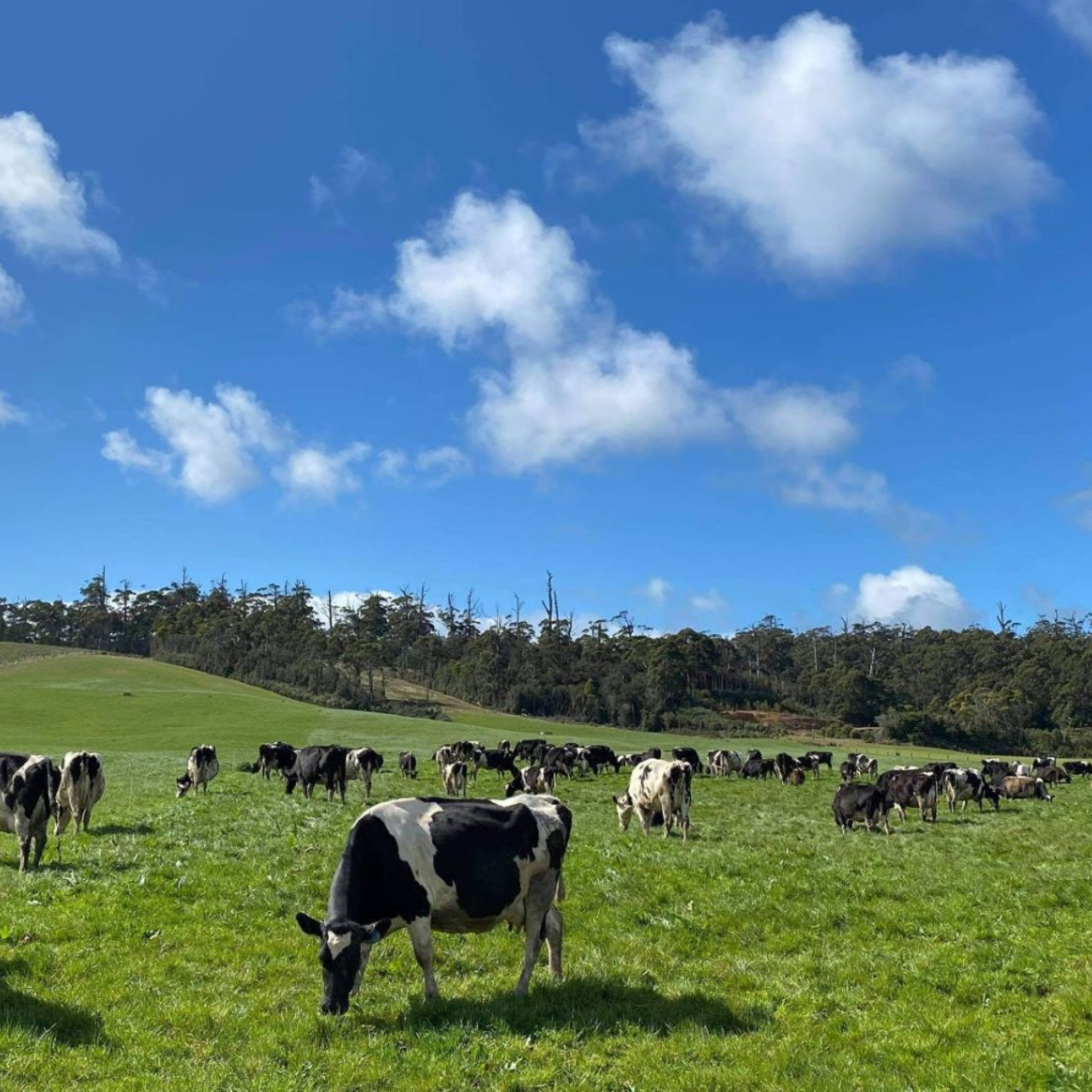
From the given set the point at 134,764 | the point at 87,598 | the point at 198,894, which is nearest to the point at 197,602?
the point at 87,598

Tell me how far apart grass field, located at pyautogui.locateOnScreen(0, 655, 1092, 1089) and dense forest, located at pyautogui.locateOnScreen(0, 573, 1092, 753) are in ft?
329

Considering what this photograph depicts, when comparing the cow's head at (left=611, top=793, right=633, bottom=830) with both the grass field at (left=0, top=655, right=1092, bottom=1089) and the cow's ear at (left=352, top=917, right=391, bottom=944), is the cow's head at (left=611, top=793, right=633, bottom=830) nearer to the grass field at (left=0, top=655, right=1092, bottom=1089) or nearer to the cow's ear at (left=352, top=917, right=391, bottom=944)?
the grass field at (left=0, top=655, right=1092, bottom=1089)

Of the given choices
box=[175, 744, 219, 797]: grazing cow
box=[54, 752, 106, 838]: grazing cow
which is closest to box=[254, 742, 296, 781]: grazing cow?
box=[175, 744, 219, 797]: grazing cow

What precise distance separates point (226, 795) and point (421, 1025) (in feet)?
77.6

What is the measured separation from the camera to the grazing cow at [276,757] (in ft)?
137

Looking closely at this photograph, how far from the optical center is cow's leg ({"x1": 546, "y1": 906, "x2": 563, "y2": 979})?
1011 cm

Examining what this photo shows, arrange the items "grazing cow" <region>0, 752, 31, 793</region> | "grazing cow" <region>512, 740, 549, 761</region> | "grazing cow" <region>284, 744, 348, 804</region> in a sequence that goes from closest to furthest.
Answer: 1. "grazing cow" <region>0, 752, 31, 793</region>
2. "grazing cow" <region>284, 744, 348, 804</region>
3. "grazing cow" <region>512, 740, 549, 761</region>

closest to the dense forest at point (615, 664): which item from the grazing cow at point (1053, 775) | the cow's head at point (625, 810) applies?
the grazing cow at point (1053, 775)

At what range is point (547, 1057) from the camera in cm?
798

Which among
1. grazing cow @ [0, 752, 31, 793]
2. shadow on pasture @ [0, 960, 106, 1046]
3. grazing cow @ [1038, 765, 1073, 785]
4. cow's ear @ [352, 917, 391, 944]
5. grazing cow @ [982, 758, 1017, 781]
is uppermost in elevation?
grazing cow @ [0, 752, 31, 793]

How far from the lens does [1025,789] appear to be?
137 feet

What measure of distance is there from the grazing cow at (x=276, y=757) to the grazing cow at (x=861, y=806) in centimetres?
2612

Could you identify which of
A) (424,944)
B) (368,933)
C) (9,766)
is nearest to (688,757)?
(9,766)

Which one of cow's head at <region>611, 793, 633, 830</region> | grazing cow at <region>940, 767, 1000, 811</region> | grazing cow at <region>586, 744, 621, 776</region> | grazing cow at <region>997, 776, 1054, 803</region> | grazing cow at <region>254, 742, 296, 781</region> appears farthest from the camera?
grazing cow at <region>586, 744, 621, 776</region>
